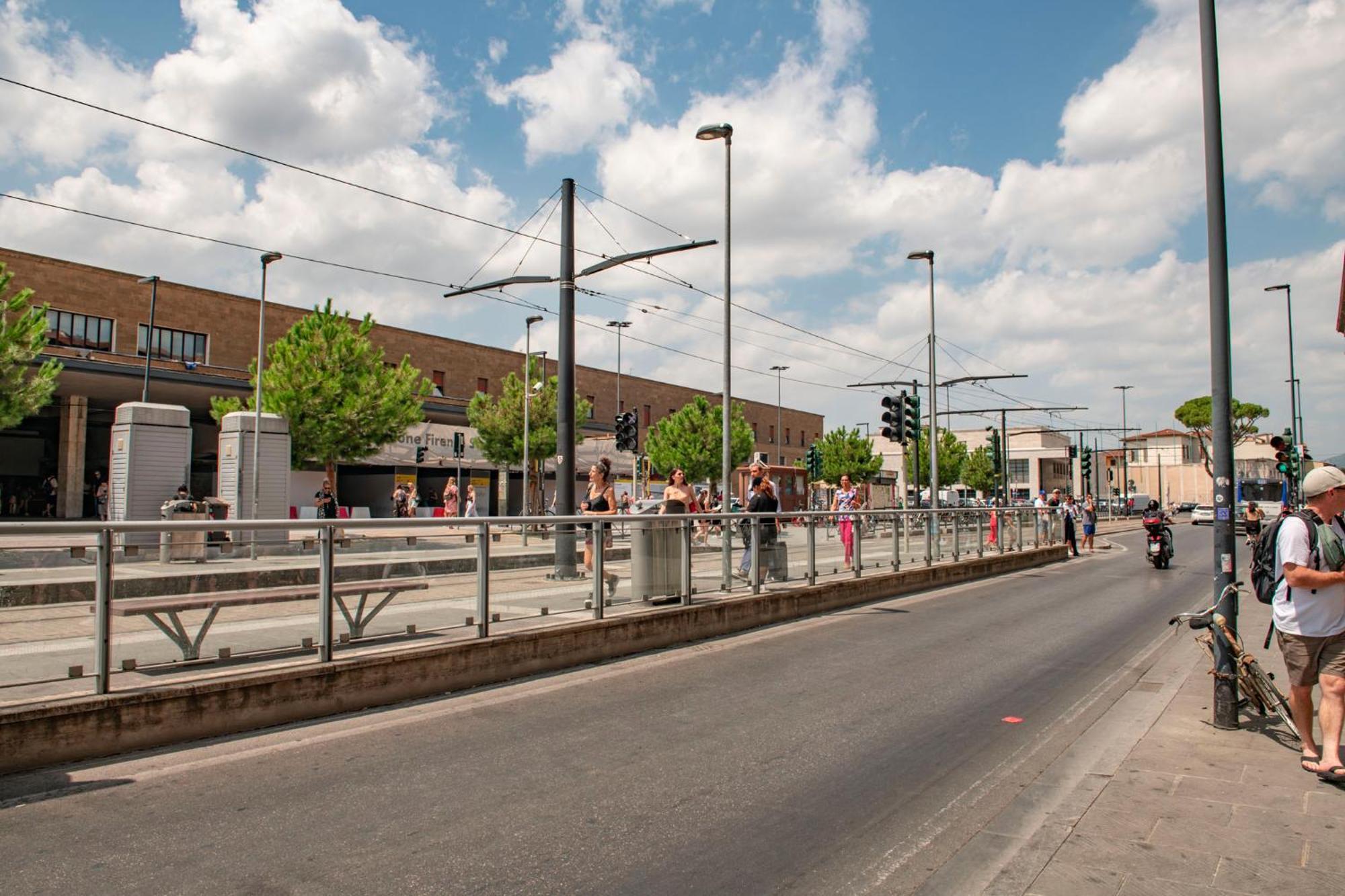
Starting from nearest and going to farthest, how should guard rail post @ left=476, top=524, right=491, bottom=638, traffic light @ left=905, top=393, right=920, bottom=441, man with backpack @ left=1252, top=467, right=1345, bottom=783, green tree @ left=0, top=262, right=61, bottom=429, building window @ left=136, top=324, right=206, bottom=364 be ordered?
man with backpack @ left=1252, top=467, right=1345, bottom=783 → guard rail post @ left=476, top=524, right=491, bottom=638 → green tree @ left=0, top=262, right=61, bottom=429 → traffic light @ left=905, top=393, right=920, bottom=441 → building window @ left=136, top=324, right=206, bottom=364

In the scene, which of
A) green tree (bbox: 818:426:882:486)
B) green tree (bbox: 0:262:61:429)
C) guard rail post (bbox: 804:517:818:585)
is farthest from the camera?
green tree (bbox: 818:426:882:486)

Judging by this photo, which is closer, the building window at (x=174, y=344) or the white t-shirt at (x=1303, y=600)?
the white t-shirt at (x=1303, y=600)

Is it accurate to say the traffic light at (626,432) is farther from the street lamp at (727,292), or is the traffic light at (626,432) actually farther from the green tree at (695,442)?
the green tree at (695,442)

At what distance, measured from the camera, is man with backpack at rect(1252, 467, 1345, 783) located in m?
4.83

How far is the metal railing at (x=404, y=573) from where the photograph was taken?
5699 mm

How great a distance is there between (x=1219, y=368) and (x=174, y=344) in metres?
40.8

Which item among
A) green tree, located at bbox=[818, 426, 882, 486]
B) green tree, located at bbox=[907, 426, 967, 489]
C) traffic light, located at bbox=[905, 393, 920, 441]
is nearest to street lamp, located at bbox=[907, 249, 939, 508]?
traffic light, located at bbox=[905, 393, 920, 441]

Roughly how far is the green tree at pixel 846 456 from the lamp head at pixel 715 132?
5205 centimetres

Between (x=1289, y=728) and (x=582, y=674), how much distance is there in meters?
5.18

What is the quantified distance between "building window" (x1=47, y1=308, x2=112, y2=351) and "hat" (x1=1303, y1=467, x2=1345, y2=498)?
39559mm

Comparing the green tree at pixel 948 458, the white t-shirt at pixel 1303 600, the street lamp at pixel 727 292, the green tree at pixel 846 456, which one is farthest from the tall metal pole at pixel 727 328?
the green tree at pixel 948 458

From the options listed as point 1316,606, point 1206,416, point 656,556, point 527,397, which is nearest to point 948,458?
point 1206,416

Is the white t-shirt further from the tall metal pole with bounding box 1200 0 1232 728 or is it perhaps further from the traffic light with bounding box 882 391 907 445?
the traffic light with bounding box 882 391 907 445

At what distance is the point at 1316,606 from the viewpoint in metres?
4.89
